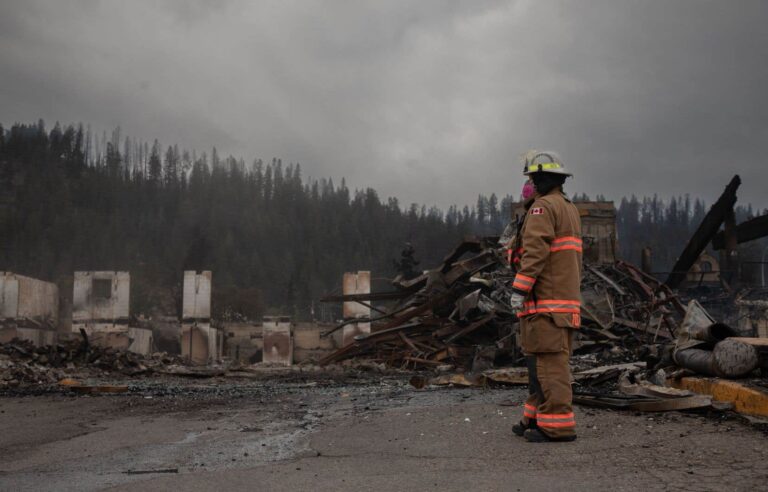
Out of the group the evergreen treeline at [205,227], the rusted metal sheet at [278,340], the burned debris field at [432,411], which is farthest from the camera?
the evergreen treeline at [205,227]

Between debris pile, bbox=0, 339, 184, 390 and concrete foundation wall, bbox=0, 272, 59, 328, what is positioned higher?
concrete foundation wall, bbox=0, 272, 59, 328

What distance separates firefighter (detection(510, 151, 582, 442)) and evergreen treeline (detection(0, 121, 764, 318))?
58527 millimetres

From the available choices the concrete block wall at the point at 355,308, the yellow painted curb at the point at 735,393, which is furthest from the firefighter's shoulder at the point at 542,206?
the concrete block wall at the point at 355,308

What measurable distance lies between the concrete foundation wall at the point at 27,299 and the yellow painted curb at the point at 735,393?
2203cm

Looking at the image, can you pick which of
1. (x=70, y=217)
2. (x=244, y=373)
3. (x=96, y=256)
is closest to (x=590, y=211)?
(x=244, y=373)

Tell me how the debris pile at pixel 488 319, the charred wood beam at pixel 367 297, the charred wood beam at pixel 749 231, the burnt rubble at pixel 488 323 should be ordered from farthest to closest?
the charred wood beam at pixel 749 231 → the charred wood beam at pixel 367 297 → the debris pile at pixel 488 319 → the burnt rubble at pixel 488 323

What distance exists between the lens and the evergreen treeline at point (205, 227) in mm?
84062

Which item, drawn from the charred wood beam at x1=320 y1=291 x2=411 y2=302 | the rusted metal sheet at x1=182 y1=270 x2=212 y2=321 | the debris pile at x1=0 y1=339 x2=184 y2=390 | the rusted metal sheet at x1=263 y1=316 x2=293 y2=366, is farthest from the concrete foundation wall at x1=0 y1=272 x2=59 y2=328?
the charred wood beam at x1=320 y1=291 x2=411 y2=302

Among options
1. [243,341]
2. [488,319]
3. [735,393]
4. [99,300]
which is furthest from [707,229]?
[99,300]

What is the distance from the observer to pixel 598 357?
1124 centimetres

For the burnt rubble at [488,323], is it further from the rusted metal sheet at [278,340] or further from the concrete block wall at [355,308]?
the rusted metal sheet at [278,340]

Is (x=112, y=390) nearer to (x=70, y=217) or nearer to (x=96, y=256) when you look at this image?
(x=96, y=256)

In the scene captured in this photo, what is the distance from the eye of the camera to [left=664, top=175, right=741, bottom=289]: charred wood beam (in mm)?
19266

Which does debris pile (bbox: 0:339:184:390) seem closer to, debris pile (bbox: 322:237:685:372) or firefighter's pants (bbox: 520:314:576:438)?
debris pile (bbox: 322:237:685:372)
